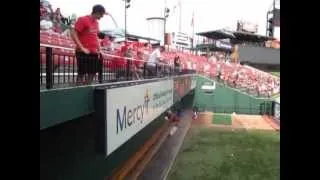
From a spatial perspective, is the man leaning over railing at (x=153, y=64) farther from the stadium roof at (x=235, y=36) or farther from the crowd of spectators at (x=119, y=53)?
the stadium roof at (x=235, y=36)

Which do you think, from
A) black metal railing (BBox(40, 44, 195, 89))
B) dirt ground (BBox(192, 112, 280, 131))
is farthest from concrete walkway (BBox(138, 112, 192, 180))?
dirt ground (BBox(192, 112, 280, 131))

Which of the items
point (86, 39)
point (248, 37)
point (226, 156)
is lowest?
point (226, 156)

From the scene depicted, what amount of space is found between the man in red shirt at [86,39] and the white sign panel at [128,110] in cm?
30

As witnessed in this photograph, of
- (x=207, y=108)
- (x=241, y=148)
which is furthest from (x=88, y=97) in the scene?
(x=207, y=108)

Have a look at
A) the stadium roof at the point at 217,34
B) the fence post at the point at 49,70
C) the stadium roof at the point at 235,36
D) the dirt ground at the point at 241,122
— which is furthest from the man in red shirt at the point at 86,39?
the stadium roof at the point at 217,34

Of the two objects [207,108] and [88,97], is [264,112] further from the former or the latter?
[88,97]

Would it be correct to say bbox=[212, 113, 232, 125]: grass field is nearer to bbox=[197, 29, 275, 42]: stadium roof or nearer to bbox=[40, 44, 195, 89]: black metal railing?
bbox=[197, 29, 275, 42]: stadium roof

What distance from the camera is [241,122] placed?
18000 mm

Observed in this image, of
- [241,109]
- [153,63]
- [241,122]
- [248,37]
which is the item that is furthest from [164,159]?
[248,37]

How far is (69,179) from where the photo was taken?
15.1 feet

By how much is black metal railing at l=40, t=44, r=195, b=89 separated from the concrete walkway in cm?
163

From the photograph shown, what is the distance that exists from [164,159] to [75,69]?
6.65 meters

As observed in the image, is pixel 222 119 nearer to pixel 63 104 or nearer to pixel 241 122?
pixel 241 122
